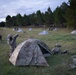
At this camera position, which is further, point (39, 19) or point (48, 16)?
point (39, 19)

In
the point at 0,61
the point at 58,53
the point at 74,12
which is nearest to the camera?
the point at 0,61

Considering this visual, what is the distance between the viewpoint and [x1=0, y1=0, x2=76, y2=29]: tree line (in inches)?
1323

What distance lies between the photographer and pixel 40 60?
356 inches

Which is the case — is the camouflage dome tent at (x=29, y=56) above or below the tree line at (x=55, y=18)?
below

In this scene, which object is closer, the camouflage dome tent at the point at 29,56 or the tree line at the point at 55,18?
the camouflage dome tent at the point at 29,56

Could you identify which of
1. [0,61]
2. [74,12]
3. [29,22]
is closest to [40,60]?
[0,61]

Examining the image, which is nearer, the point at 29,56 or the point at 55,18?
the point at 29,56

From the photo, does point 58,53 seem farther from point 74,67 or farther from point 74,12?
point 74,12

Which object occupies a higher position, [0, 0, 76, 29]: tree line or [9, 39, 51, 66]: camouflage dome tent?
[0, 0, 76, 29]: tree line

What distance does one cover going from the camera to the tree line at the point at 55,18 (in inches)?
1323

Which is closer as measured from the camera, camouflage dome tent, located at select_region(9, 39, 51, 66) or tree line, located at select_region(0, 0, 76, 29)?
camouflage dome tent, located at select_region(9, 39, 51, 66)

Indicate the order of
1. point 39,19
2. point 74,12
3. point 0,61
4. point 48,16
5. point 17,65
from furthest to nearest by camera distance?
point 39,19 → point 48,16 → point 74,12 → point 0,61 → point 17,65

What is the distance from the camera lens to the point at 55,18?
160 feet

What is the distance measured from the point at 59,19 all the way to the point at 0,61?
3862cm
